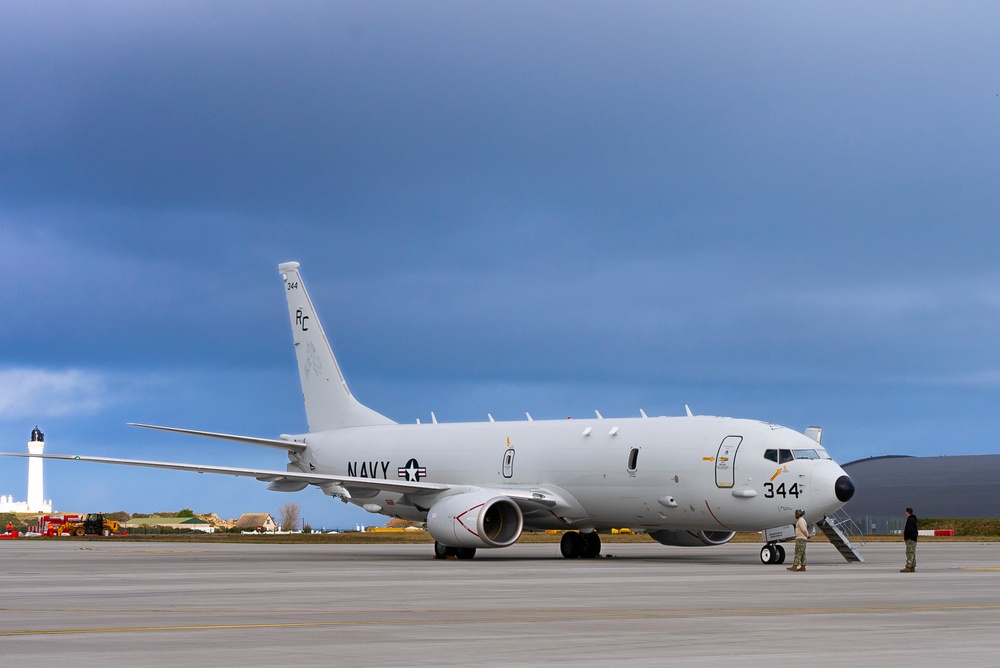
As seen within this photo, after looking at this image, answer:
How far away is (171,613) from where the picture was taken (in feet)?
58.0

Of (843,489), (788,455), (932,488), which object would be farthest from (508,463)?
(932,488)

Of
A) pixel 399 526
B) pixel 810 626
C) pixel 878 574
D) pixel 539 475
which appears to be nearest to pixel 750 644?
pixel 810 626

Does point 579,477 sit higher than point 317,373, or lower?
lower

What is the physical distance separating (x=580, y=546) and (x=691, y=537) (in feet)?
12.6

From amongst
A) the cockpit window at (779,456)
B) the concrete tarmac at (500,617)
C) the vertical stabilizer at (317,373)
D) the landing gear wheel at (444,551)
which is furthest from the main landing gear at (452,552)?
the vertical stabilizer at (317,373)

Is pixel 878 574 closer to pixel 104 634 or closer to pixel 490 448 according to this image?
pixel 490 448

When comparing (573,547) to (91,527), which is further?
(91,527)

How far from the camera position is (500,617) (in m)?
16.7

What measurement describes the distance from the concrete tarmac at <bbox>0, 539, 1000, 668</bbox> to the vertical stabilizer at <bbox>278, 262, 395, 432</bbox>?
20448mm

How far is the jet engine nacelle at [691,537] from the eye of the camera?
42312mm

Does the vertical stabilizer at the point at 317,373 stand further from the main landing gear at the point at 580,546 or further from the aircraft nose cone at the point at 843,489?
the aircraft nose cone at the point at 843,489

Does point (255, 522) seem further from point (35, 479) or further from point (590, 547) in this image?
point (590, 547)

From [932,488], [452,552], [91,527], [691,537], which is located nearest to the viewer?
[452,552]

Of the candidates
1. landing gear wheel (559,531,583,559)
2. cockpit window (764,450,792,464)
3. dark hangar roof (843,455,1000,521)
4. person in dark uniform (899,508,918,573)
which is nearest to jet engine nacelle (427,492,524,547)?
landing gear wheel (559,531,583,559)
